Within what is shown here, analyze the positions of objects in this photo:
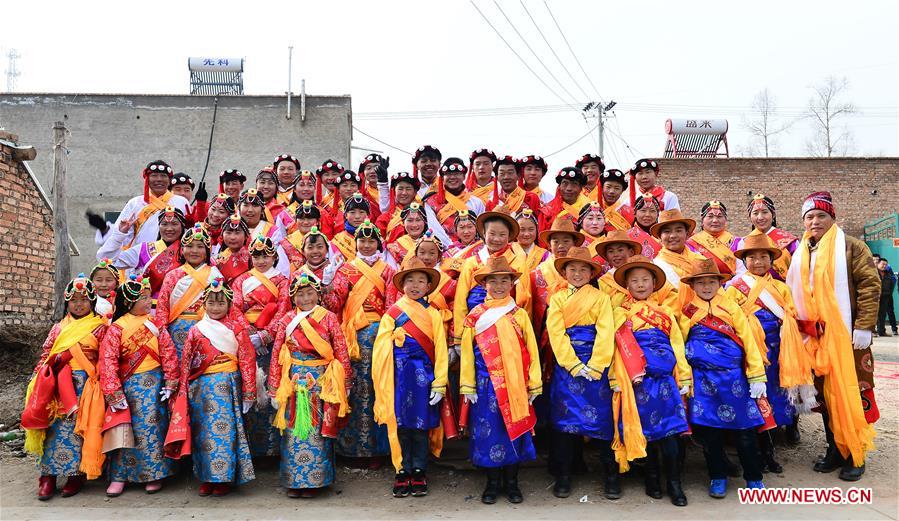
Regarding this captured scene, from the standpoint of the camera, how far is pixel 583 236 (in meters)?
5.34

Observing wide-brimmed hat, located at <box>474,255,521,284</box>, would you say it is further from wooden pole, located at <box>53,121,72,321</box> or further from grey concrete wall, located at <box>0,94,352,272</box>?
grey concrete wall, located at <box>0,94,352,272</box>

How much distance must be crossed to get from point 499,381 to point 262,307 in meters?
2.21

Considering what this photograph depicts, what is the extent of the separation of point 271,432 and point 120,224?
2.79 meters

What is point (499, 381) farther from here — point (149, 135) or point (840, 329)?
point (149, 135)

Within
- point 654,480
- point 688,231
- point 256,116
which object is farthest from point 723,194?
point 654,480

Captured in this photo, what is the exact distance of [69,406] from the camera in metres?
4.68

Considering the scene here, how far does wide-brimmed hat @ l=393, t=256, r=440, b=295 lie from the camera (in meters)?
4.94

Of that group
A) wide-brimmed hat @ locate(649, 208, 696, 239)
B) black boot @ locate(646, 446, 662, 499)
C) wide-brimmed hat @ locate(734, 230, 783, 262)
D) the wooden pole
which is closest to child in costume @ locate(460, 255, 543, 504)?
black boot @ locate(646, 446, 662, 499)

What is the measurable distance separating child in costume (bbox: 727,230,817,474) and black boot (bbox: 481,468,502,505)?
2.39 m

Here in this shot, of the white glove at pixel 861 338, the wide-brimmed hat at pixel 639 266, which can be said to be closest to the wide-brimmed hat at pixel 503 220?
the wide-brimmed hat at pixel 639 266

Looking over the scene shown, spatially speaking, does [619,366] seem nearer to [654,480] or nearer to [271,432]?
[654,480]

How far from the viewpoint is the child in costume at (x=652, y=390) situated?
14.8 feet

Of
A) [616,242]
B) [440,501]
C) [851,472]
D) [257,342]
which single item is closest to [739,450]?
[851,472]

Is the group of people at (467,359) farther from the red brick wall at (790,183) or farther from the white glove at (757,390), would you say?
the red brick wall at (790,183)
